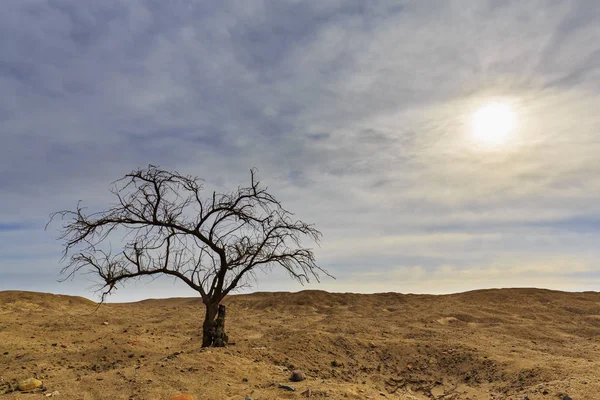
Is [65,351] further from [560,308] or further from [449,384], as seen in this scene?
[560,308]

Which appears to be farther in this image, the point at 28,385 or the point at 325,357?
the point at 325,357

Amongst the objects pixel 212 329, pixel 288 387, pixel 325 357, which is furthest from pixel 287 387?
pixel 212 329

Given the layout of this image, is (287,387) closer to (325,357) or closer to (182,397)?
(182,397)

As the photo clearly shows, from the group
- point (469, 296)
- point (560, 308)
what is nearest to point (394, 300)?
point (469, 296)

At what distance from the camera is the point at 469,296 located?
22.9m

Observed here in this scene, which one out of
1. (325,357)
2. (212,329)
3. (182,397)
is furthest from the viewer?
(325,357)

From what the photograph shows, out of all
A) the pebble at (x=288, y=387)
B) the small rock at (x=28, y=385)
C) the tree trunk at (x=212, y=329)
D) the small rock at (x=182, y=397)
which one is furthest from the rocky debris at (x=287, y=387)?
the small rock at (x=28, y=385)

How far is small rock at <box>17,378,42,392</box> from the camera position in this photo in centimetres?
684

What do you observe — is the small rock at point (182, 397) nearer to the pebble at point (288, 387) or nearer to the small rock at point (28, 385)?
the pebble at point (288, 387)

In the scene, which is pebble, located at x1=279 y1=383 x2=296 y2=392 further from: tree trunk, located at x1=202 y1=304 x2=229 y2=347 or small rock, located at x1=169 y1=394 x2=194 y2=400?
tree trunk, located at x1=202 y1=304 x2=229 y2=347

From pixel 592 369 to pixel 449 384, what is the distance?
2.59 metres

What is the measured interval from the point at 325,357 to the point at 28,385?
18.6 feet

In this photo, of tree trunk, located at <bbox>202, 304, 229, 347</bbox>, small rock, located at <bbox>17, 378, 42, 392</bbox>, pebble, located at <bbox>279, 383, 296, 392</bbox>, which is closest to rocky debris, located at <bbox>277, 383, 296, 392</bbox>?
pebble, located at <bbox>279, 383, 296, 392</bbox>

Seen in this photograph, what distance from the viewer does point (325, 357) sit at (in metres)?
9.53
